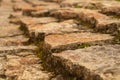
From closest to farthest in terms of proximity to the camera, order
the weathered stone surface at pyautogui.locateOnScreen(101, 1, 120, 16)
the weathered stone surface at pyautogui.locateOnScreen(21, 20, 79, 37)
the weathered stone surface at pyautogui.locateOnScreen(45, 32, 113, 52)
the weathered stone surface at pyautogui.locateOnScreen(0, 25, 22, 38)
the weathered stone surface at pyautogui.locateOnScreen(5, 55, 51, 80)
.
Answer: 1. the weathered stone surface at pyautogui.locateOnScreen(5, 55, 51, 80)
2. the weathered stone surface at pyautogui.locateOnScreen(45, 32, 113, 52)
3. the weathered stone surface at pyautogui.locateOnScreen(21, 20, 79, 37)
4. the weathered stone surface at pyautogui.locateOnScreen(101, 1, 120, 16)
5. the weathered stone surface at pyautogui.locateOnScreen(0, 25, 22, 38)

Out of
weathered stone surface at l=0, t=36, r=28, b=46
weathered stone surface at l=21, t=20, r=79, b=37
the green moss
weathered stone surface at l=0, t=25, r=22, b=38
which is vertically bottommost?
weathered stone surface at l=0, t=25, r=22, b=38

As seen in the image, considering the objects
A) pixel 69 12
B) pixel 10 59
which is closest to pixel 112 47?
pixel 10 59

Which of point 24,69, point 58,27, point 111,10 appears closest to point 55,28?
point 58,27

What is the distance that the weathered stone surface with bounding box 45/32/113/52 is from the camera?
3261 millimetres

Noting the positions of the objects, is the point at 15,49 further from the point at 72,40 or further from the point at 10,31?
the point at 10,31

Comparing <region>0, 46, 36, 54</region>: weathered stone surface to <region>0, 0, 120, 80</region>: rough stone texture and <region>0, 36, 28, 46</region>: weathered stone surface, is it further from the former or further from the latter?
<region>0, 36, 28, 46</region>: weathered stone surface

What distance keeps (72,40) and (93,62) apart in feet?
2.50

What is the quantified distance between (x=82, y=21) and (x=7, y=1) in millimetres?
5088

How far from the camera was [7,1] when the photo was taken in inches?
361

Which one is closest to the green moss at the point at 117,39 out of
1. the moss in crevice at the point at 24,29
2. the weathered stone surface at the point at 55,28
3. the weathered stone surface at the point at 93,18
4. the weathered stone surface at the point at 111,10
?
the weathered stone surface at the point at 93,18

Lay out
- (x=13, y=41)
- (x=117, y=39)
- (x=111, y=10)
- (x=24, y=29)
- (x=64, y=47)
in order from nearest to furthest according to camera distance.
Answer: (x=64, y=47) → (x=117, y=39) → (x=13, y=41) → (x=111, y=10) → (x=24, y=29)

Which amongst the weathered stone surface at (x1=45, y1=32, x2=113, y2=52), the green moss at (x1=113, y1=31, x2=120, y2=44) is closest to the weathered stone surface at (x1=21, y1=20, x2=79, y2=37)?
the weathered stone surface at (x1=45, y1=32, x2=113, y2=52)

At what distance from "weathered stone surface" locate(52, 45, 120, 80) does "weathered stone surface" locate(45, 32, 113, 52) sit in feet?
0.55

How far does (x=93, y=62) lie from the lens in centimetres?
269
